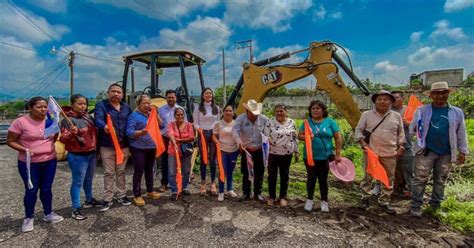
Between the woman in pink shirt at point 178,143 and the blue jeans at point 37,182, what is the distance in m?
1.56

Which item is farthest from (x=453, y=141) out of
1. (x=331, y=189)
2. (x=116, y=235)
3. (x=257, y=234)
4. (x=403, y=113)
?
(x=116, y=235)

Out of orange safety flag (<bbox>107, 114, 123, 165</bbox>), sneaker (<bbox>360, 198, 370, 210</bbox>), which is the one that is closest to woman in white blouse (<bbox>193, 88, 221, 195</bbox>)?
orange safety flag (<bbox>107, 114, 123, 165</bbox>)

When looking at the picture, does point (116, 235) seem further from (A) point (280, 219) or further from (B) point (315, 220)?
Result: (B) point (315, 220)

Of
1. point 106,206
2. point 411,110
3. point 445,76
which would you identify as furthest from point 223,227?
point 445,76

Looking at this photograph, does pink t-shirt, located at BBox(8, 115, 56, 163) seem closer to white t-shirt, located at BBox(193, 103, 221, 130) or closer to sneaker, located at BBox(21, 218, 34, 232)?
sneaker, located at BBox(21, 218, 34, 232)

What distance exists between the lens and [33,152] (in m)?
3.27

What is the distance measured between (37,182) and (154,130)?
5.05 feet

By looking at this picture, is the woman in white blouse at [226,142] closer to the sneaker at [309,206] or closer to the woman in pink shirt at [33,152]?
the sneaker at [309,206]

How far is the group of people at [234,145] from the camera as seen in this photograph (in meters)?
3.44

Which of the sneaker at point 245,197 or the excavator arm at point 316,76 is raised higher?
the excavator arm at point 316,76

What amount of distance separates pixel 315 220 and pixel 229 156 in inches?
62.0

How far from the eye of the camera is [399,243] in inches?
119

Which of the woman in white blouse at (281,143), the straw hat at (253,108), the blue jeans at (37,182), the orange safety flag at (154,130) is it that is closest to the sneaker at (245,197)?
the woman in white blouse at (281,143)

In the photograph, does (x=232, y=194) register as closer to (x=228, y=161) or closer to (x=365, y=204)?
(x=228, y=161)
